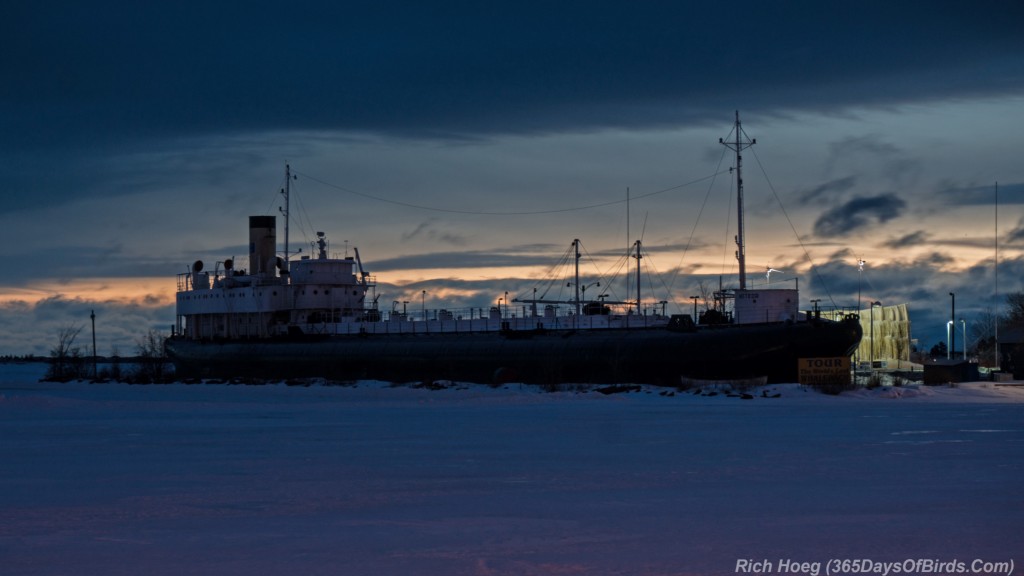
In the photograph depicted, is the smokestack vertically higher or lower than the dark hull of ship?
higher

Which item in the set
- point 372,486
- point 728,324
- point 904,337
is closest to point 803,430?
point 372,486

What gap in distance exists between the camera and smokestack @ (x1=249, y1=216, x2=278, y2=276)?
79.0 m

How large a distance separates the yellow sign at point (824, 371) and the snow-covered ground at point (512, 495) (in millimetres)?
15037

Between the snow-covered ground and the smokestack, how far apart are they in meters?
45.3

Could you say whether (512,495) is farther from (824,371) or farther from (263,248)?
(263,248)

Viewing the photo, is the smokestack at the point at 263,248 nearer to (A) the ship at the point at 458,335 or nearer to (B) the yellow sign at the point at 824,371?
(A) the ship at the point at 458,335

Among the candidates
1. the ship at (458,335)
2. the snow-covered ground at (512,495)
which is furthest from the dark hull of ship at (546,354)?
the snow-covered ground at (512,495)

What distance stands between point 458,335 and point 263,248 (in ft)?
68.4

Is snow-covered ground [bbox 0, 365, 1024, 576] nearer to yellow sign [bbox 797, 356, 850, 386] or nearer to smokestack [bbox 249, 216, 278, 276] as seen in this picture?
yellow sign [bbox 797, 356, 850, 386]

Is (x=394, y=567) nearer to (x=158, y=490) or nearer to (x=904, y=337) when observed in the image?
(x=158, y=490)

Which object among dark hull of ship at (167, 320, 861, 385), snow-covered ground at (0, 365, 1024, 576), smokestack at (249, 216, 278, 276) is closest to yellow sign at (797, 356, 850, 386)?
dark hull of ship at (167, 320, 861, 385)

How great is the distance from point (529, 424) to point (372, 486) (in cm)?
1388

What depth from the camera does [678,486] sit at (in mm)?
18281

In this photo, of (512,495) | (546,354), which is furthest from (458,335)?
(512,495)
